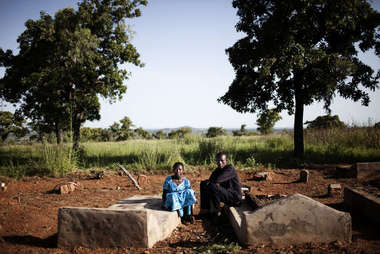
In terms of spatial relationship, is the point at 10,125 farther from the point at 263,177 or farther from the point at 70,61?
the point at 263,177

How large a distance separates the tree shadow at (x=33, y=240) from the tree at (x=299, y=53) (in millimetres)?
6613

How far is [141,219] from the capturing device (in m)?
3.09

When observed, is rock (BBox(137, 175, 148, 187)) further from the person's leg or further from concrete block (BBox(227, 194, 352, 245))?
concrete block (BBox(227, 194, 352, 245))

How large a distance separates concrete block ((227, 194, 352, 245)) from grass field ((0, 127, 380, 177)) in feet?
15.7

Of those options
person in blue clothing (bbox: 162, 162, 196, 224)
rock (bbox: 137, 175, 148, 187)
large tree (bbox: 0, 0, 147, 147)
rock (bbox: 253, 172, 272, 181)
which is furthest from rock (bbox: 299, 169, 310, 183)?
large tree (bbox: 0, 0, 147, 147)

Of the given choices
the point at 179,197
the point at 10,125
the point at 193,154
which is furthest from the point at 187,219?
the point at 10,125

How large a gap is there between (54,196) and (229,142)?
22.8 ft

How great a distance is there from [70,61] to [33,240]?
865 centimetres

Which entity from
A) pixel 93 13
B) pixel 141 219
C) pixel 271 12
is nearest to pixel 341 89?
pixel 271 12

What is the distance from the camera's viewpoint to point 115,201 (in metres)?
5.16

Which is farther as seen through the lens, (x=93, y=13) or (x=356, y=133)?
(x=93, y=13)

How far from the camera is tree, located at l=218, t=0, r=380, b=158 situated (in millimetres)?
7395

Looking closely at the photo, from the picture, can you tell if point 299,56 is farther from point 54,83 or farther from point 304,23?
point 54,83

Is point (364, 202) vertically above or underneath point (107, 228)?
above
